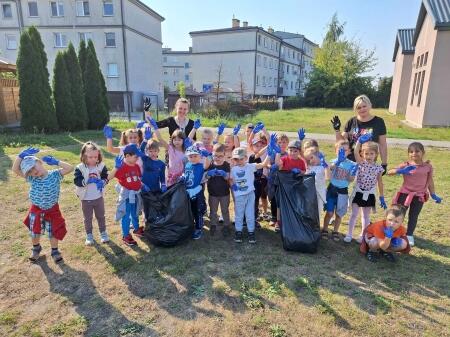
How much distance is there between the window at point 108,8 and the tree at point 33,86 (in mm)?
15282

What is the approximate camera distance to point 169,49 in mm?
57625

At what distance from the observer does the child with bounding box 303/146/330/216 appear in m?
3.73

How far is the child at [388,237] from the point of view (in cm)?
317

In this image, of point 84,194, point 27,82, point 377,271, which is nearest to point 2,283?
point 84,194

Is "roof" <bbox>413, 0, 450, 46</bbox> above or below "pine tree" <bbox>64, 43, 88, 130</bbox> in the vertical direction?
above

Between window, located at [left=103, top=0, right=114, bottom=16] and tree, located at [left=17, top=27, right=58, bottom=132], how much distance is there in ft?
50.1

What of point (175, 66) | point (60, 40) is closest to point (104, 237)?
point (60, 40)

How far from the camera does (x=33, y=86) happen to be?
36.8ft

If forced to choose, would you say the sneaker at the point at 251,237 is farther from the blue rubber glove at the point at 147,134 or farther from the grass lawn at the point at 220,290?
the blue rubber glove at the point at 147,134

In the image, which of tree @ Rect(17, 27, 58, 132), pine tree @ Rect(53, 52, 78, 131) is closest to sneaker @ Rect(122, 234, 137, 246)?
tree @ Rect(17, 27, 58, 132)

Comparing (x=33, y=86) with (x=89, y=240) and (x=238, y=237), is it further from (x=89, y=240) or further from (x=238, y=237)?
(x=238, y=237)

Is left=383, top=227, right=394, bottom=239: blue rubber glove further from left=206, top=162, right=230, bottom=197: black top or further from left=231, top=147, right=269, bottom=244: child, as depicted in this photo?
left=206, top=162, right=230, bottom=197: black top

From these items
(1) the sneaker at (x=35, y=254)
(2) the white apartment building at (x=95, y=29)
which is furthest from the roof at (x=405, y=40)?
(1) the sneaker at (x=35, y=254)

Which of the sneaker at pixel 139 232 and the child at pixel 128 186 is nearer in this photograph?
the child at pixel 128 186
